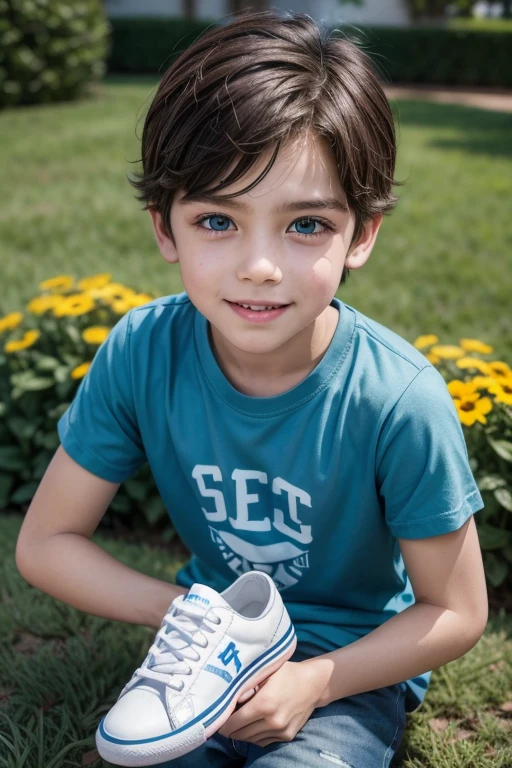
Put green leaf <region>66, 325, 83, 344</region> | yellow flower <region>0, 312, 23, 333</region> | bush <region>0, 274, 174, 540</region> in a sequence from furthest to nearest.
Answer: yellow flower <region>0, 312, 23, 333</region> → green leaf <region>66, 325, 83, 344</region> → bush <region>0, 274, 174, 540</region>

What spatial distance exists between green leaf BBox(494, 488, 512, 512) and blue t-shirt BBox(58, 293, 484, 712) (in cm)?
55

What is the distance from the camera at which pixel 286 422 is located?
5.28 feet

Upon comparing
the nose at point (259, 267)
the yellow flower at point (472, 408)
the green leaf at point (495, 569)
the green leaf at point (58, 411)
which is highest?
the nose at point (259, 267)

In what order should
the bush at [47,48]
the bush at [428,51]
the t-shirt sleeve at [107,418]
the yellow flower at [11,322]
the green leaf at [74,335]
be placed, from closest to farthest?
the t-shirt sleeve at [107,418] < the green leaf at [74,335] < the yellow flower at [11,322] < the bush at [47,48] < the bush at [428,51]

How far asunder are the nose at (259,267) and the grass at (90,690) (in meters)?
1.01

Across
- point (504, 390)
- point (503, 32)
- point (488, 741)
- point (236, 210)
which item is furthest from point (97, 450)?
point (503, 32)

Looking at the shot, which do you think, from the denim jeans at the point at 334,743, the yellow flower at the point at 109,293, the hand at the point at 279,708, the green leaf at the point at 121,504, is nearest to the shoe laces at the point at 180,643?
the hand at the point at 279,708

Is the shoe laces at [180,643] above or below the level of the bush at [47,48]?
above

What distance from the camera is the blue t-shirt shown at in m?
1.53

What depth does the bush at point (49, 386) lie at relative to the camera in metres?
2.78

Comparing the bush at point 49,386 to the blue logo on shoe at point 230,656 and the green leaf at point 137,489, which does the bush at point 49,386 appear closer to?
the green leaf at point 137,489

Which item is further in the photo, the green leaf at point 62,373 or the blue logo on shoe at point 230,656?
the green leaf at point 62,373

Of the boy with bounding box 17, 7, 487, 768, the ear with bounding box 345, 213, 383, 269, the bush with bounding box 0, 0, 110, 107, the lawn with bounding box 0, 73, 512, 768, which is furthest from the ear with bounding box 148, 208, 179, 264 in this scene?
the bush with bounding box 0, 0, 110, 107

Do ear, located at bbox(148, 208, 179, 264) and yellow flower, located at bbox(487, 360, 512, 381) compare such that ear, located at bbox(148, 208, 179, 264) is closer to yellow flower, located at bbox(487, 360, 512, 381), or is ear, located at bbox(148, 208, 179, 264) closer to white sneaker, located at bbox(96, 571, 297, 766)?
white sneaker, located at bbox(96, 571, 297, 766)
